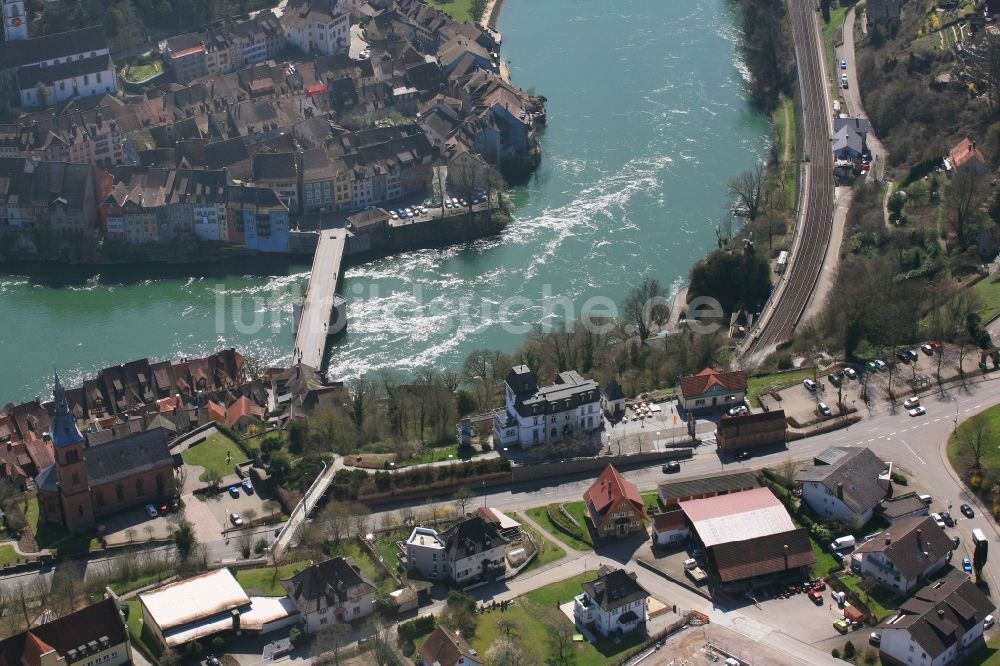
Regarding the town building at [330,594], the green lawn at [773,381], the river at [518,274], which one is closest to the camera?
the town building at [330,594]

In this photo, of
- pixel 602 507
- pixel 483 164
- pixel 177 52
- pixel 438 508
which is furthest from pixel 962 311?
pixel 177 52

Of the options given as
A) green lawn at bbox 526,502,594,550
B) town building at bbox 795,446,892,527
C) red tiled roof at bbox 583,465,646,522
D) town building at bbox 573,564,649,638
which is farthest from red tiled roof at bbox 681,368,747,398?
town building at bbox 573,564,649,638

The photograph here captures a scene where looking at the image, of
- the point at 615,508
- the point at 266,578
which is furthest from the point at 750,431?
the point at 266,578

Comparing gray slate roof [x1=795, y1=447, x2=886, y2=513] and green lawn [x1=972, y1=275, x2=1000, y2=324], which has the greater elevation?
green lawn [x1=972, y1=275, x2=1000, y2=324]

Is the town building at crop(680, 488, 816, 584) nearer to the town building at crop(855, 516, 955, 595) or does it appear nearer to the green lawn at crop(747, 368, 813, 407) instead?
the town building at crop(855, 516, 955, 595)

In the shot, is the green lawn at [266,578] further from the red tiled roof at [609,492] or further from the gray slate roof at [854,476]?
the gray slate roof at [854,476]

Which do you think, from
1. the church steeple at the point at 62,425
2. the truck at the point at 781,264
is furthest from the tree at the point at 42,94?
the truck at the point at 781,264
